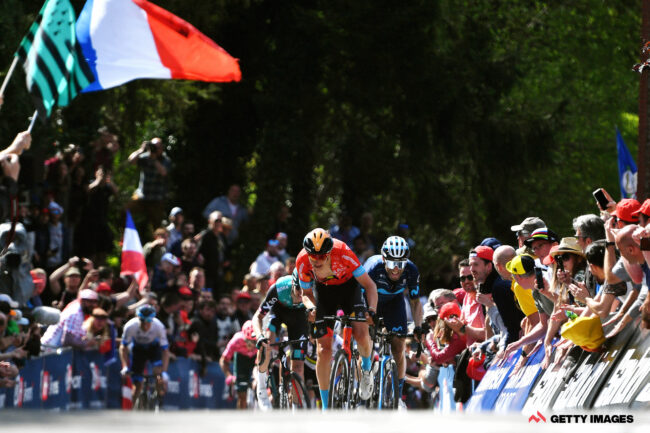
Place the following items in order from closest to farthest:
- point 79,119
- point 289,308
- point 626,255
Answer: point 626,255 → point 289,308 → point 79,119

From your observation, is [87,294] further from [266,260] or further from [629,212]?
[629,212]

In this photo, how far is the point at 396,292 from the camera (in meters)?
13.3

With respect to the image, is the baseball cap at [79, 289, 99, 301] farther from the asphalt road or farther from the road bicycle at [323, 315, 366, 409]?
the asphalt road

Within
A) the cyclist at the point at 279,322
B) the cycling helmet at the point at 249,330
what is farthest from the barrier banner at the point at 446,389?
the cycling helmet at the point at 249,330

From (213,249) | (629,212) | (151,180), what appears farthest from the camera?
(151,180)

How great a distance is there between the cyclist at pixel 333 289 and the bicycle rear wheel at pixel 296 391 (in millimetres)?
1053

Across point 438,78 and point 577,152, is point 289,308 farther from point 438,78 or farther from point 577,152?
point 577,152

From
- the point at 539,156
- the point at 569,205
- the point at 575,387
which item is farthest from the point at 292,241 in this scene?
the point at 575,387

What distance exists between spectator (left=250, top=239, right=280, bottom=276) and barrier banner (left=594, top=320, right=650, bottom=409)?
1361 cm

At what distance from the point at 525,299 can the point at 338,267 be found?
218cm

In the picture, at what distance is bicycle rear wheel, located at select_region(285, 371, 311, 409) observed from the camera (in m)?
13.1

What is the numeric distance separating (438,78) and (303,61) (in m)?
2.60

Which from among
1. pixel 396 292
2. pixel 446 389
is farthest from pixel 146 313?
pixel 446 389

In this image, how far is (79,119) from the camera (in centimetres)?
2211
